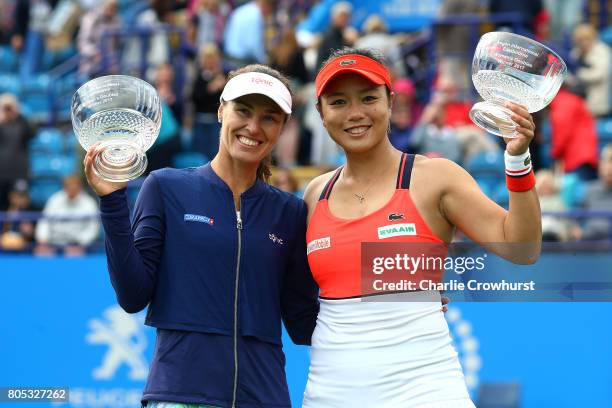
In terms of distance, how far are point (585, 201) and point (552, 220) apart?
77 centimetres

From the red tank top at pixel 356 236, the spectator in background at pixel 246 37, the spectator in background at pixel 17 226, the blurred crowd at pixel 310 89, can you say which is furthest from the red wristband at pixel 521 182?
the spectator in background at pixel 246 37

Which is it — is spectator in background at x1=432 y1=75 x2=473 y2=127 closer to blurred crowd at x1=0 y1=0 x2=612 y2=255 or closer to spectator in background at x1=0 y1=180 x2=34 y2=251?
blurred crowd at x1=0 y1=0 x2=612 y2=255

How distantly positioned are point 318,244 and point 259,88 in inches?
22.5

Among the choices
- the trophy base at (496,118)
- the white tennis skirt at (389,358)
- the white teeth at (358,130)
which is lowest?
the white tennis skirt at (389,358)

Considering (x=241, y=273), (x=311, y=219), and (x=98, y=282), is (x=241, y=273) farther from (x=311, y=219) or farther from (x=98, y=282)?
(x=98, y=282)

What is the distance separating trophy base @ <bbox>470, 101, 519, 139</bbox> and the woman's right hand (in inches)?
45.8

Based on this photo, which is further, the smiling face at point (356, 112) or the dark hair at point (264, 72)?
the dark hair at point (264, 72)

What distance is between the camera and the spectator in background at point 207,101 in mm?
10898

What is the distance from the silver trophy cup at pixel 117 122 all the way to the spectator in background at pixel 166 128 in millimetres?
5977

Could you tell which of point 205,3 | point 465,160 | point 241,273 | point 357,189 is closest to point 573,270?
Result: point 357,189

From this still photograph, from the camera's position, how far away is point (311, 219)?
4199 millimetres

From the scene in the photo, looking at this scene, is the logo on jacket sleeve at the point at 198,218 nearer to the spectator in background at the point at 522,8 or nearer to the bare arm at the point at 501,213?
the bare arm at the point at 501,213

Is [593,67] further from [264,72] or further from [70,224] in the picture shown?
[264,72]

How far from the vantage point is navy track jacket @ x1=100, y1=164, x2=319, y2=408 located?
3.88m
